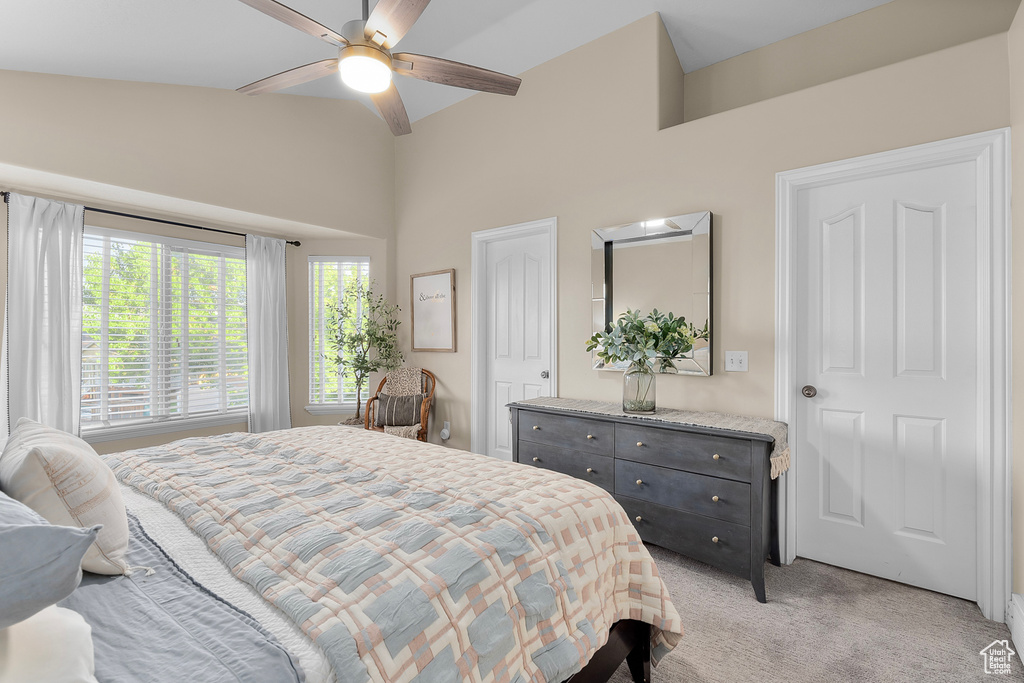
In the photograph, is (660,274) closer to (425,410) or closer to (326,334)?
(425,410)

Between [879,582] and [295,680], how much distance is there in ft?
9.03

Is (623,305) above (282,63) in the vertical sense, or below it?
below

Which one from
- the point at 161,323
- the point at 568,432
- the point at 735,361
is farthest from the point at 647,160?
the point at 161,323

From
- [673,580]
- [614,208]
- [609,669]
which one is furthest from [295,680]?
[614,208]

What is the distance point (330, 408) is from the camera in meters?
4.60

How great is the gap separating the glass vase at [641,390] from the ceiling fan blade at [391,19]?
6.35 ft

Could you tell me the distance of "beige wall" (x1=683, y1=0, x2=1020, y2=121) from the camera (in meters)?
2.45

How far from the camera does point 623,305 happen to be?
3.21m

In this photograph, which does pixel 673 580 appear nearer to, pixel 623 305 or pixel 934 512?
pixel 934 512

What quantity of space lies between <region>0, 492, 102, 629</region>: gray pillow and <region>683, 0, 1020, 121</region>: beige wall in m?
3.63

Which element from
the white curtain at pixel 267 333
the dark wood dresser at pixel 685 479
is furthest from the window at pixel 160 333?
the dark wood dresser at pixel 685 479

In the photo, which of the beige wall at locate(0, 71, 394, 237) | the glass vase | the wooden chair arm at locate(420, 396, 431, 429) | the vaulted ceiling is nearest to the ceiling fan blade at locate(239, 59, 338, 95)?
the vaulted ceiling

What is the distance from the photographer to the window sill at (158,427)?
3454 millimetres

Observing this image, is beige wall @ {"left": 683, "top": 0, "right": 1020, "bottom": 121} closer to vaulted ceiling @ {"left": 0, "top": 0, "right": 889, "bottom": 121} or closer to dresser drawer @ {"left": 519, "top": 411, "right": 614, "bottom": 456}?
vaulted ceiling @ {"left": 0, "top": 0, "right": 889, "bottom": 121}
